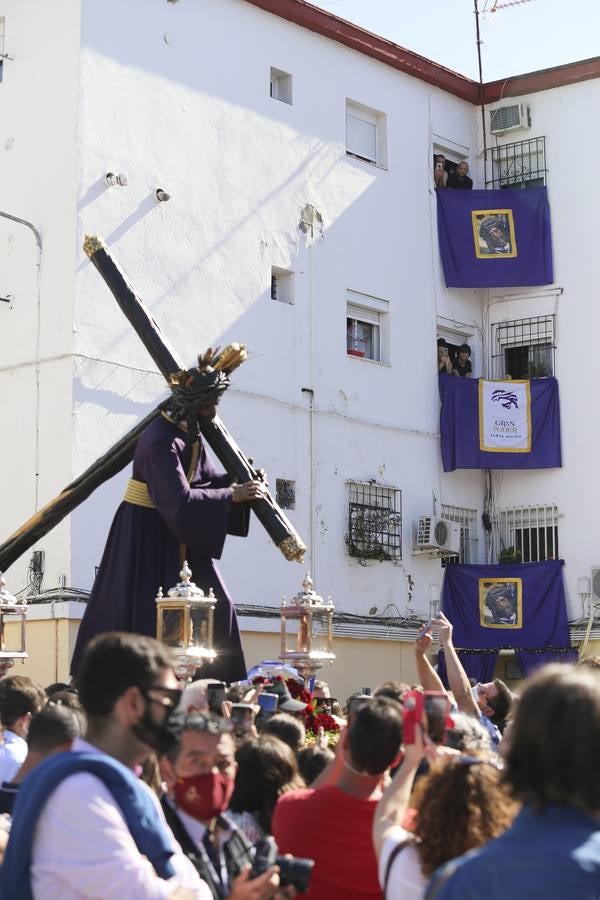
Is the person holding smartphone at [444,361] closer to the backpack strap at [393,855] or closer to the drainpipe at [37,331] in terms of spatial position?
the drainpipe at [37,331]

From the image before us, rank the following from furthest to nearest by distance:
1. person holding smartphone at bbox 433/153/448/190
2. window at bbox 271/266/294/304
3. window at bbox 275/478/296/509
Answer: person holding smartphone at bbox 433/153/448/190
window at bbox 271/266/294/304
window at bbox 275/478/296/509

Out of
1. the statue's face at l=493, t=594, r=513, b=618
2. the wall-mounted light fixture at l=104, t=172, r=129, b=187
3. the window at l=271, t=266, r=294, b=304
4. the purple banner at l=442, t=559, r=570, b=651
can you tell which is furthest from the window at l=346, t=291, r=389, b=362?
the wall-mounted light fixture at l=104, t=172, r=129, b=187

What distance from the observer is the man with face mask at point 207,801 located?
13.1 ft

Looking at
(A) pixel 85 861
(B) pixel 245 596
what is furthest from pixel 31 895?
(B) pixel 245 596

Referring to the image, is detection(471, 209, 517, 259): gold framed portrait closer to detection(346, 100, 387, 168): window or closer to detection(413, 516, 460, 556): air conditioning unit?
detection(346, 100, 387, 168): window

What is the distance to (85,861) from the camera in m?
3.43

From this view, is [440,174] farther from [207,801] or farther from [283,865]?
[283,865]

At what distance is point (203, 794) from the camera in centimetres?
407

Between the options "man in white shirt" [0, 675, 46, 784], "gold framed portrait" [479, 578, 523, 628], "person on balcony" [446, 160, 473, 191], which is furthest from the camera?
"person on balcony" [446, 160, 473, 191]

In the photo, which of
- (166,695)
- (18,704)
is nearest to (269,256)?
(18,704)

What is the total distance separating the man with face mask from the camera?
400 centimetres

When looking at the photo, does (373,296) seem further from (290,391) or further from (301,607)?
(301,607)

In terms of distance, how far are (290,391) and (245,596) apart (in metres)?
A: 2.89

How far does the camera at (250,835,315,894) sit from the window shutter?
59.2ft
